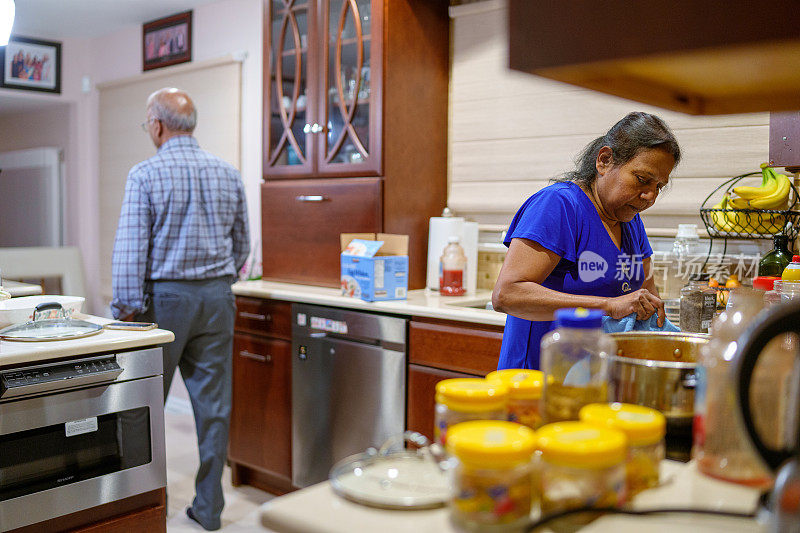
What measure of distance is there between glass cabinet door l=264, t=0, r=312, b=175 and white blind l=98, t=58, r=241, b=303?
0.83m

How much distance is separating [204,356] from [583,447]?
8.07 feet

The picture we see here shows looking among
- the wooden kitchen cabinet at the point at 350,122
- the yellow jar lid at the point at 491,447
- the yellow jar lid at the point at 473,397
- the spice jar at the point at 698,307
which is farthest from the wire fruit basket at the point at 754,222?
the yellow jar lid at the point at 491,447

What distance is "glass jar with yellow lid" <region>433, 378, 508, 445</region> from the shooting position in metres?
0.97

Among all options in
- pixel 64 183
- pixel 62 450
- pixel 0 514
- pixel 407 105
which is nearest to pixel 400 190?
pixel 407 105

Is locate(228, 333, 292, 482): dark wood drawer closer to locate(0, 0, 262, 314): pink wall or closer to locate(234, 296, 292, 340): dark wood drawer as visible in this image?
locate(234, 296, 292, 340): dark wood drawer

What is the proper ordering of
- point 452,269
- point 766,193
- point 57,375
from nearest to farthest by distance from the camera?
point 57,375, point 766,193, point 452,269

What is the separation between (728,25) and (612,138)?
1.05 meters

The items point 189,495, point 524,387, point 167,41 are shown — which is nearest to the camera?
point 524,387

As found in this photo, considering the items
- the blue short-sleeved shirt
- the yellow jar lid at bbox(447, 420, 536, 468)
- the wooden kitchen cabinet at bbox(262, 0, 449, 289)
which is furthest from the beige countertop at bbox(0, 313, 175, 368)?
the yellow jar lid at bbox(447, 420, 536, 468)

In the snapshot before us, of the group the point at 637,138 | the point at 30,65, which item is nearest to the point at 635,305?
the point at 637,138

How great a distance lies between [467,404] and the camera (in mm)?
977

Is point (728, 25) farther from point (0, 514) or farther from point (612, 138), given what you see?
point (0, 514)

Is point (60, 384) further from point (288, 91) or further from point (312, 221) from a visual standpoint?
point (288, 91)

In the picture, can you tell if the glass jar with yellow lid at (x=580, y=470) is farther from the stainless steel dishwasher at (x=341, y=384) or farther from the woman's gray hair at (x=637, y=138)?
the stainless steel dishwasher at (x=341, y=384)
